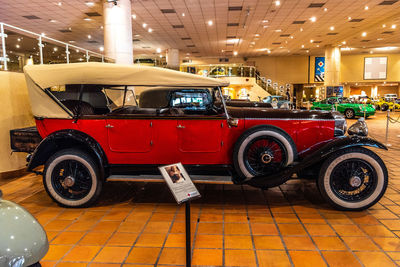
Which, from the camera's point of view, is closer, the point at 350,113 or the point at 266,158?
the point at 266,158

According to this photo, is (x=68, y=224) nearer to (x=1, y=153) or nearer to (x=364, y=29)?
(x=1, y=153)

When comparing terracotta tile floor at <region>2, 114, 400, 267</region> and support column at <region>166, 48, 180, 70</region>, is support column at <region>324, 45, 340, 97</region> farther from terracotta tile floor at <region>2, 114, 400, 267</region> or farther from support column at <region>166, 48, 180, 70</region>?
terracotta tile floor at <region>2, 114, 400, 267</region>

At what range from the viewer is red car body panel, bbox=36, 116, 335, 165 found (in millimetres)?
3656

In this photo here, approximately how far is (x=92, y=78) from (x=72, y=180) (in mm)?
1342

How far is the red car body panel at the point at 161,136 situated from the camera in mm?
3656

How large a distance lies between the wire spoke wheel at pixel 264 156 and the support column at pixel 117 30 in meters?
8.39

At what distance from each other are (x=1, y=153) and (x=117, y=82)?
2911 millimetres

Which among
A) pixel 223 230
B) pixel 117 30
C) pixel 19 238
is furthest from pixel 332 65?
pixel 19 238

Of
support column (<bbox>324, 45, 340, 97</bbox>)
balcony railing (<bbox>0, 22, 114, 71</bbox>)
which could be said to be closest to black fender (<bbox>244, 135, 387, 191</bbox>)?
balcony railing (<bbox>0, 22, 114, 71</bbox>)

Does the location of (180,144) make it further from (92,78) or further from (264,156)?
(92,78)

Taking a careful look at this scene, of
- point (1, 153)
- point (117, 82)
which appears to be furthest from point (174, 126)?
point (1, 153)

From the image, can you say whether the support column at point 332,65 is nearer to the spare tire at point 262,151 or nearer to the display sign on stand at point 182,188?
the spare tire at point 262,151

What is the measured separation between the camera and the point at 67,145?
382 cm

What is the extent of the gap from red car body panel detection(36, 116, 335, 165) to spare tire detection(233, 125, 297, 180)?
0.24 m
